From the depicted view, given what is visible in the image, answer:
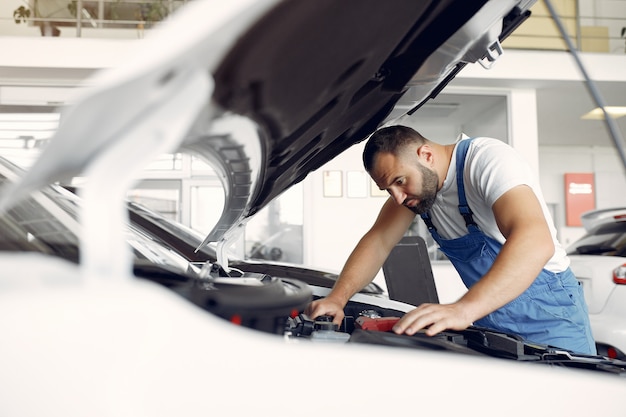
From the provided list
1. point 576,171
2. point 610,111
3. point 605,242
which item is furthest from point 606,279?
point 576,171

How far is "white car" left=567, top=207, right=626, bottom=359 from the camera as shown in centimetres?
314

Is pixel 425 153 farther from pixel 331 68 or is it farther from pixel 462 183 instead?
pixel 331 68

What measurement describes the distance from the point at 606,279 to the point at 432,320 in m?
2.53

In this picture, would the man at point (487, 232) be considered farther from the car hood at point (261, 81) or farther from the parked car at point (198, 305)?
the parked car at point (198, 305)

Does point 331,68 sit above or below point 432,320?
above

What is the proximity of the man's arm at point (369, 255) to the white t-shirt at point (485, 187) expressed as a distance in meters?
0.20

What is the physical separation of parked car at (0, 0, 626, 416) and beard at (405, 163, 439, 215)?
103cm

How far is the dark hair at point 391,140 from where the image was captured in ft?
6.38

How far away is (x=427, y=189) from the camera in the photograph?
1.98m

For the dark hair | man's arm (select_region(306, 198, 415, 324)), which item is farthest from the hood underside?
man's arm (select_region(306, 198, 415, 324))

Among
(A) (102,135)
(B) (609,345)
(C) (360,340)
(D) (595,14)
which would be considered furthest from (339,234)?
(A) (102,135)

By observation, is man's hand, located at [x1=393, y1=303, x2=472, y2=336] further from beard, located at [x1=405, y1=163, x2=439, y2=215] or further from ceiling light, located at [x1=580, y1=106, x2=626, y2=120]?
ceiling light, located at [x1=580, y1=106, x2=626, y2=120]

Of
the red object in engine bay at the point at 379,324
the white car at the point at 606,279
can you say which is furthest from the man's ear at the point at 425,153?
the white car at the point at 606,279

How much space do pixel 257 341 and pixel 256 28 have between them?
39 cm
